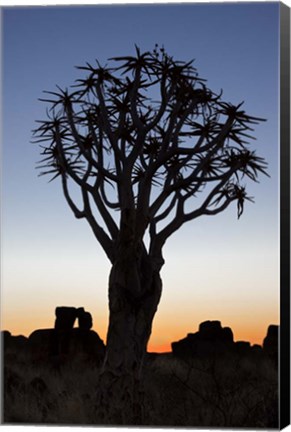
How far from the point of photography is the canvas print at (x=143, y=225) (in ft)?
47.7

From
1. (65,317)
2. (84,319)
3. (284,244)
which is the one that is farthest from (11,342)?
(284,244)

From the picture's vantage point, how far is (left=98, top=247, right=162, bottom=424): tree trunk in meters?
14.7

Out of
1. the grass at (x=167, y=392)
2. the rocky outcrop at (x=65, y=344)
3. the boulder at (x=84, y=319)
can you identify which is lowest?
the grass at (x=167, y=392)

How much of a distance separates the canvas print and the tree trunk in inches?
0.5

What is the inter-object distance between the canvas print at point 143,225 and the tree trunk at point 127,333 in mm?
14

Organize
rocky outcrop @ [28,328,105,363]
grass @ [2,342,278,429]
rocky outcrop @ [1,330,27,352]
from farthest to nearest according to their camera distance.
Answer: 1. rocky outcrop @ [1,330,27,352]
2. rocky outcrop @ [28,328,105,363]
3. grass @ [2,342,278,429]

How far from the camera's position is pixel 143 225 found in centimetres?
1479

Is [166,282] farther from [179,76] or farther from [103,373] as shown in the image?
[179,76]

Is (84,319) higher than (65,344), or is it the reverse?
(84,319)

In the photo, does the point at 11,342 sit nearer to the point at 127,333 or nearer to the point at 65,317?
the point at 65,317

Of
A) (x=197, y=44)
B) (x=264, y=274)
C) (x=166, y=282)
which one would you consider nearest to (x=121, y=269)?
(x=166, y=282)

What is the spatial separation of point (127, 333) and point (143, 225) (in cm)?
106

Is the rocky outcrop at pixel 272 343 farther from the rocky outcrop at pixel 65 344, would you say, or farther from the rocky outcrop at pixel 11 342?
the rocky outcrop at pixel 11 342

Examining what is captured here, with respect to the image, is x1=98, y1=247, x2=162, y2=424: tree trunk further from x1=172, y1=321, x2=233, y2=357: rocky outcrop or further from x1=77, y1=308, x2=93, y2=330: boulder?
x1=172, y1=321, x2=233, y2=357: rocky outcrop
